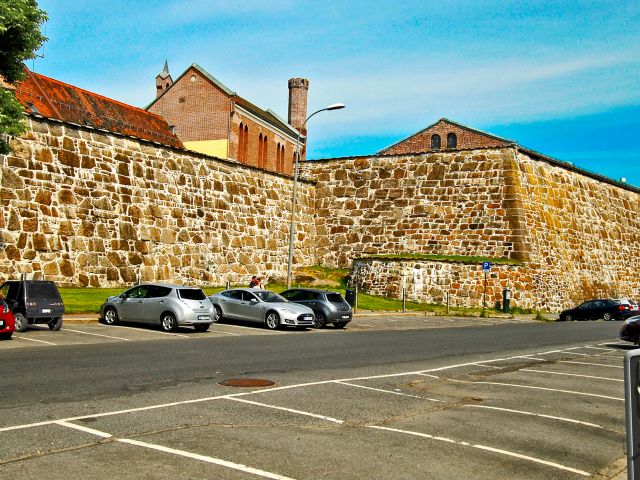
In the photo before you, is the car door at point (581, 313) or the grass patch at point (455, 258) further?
the car door at point (581, 313)

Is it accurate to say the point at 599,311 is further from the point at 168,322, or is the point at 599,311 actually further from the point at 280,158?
the point at 280,158

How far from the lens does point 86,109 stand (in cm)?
5219

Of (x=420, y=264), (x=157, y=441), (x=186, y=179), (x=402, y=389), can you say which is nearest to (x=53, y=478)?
(x=157, y=441)

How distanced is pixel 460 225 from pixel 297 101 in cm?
4729

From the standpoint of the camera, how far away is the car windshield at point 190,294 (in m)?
21.8

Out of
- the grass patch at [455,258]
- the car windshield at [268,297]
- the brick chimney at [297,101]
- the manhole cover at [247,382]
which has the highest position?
the brick chimney at [297,101]

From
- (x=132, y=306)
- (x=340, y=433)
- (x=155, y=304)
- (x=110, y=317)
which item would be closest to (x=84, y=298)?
(x=110, y=317)

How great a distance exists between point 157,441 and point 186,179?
2918cm

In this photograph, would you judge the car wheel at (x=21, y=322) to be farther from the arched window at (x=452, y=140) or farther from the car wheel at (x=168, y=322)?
the arched window at (x=452, y=140)

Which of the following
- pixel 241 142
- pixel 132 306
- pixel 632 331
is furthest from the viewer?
pixel 241 142

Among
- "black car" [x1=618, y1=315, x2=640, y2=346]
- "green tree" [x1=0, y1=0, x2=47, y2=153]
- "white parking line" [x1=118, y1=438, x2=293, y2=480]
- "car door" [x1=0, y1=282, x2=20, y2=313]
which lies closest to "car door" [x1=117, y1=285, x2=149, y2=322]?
"car door" [x1=0, y1=282, x2=20, y2=313]

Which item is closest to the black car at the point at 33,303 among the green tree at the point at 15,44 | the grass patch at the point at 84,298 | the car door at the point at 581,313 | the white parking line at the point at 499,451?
the grass patch at the point at 84,298

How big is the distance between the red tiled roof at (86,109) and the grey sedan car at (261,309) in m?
19.4

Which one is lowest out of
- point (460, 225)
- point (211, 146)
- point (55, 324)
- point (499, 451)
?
point (499, 451)
